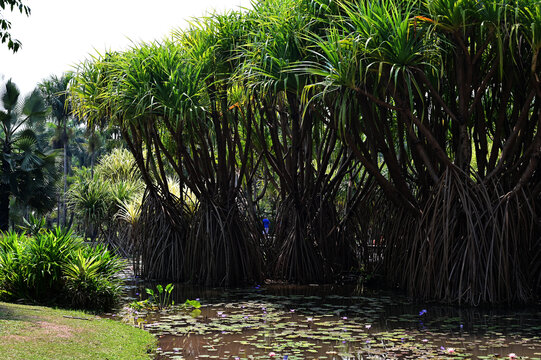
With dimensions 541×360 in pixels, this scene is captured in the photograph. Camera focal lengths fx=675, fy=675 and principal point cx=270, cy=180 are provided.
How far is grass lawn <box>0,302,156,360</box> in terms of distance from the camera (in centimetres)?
595

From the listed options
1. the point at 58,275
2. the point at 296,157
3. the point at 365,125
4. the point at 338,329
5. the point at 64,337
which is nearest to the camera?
the point at 64,337

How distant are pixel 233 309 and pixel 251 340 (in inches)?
85.7

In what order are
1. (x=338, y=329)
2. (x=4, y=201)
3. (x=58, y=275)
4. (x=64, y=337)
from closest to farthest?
(x=64, y=337) < (x=338, y=329) < (x=58, y=275) < (x=4, y=201)

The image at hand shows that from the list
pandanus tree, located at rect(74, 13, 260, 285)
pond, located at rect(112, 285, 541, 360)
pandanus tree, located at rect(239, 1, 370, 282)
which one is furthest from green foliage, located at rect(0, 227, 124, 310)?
pandanus tree, located at rect(239, 1, 370, 282)

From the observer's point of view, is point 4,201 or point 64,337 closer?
point 64,337

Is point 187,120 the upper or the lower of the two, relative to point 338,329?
upper

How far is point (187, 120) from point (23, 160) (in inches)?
495

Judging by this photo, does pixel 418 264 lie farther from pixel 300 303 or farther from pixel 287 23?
pixel 287 23

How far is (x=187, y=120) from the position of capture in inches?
480

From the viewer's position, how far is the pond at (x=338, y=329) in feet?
21.4

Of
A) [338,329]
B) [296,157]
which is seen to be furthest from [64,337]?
[296,157]

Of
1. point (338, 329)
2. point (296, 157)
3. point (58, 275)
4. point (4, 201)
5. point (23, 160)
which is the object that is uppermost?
point (23, 160)

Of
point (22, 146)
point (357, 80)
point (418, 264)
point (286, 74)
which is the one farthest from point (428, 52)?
point (22, 146)

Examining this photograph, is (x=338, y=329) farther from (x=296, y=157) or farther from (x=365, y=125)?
(x=296, y=157)
